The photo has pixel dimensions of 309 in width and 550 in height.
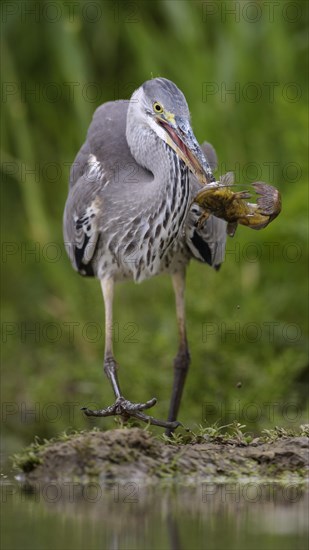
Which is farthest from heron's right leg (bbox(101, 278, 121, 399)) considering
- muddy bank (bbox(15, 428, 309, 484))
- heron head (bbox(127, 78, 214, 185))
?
muddy bank (bbox(15, 428, 309, 484))

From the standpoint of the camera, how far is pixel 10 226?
12.3 meters

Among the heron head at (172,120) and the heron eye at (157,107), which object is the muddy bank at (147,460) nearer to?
the heron head at (172,120)

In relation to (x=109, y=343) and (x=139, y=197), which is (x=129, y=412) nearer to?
(x=109, y=343)

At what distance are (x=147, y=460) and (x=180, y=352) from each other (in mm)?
2718

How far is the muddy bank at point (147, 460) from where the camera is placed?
221 inches

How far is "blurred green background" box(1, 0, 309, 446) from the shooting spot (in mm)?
9344

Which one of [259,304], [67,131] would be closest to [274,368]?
[259,304]

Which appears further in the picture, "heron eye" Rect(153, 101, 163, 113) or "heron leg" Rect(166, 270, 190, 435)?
"heron leg" Rect(166, 270, 190, 435)

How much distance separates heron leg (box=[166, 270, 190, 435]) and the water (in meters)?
2.53

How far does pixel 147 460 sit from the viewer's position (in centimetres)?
566

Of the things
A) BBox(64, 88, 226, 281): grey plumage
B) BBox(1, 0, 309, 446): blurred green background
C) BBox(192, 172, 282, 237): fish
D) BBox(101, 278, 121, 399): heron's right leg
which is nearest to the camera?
BBox(192, 172, 282, 237): fish

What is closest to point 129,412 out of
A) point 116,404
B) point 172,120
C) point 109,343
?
point 116,404

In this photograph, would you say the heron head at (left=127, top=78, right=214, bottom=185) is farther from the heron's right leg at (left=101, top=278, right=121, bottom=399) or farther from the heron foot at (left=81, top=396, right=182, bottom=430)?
the heron foot at (left=81, top=396, right=182, bottom=430)

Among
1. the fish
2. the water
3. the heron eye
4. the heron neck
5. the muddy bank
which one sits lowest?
the water
